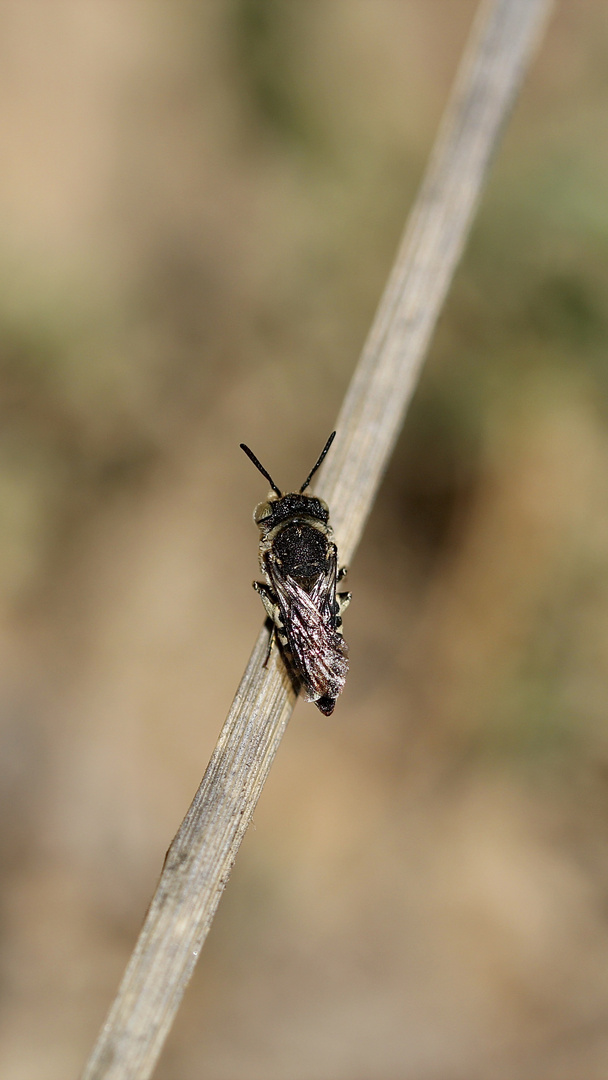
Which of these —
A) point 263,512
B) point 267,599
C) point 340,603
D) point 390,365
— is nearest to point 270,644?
point 267,599

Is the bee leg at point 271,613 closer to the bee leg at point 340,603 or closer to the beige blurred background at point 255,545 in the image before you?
the bee leg at point 340,603

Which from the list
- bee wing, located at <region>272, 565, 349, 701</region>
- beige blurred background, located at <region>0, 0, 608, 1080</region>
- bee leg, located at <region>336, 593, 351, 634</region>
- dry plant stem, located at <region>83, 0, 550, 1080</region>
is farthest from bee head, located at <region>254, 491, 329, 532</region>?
beige blurred background, located at <region>0, 0, 608, 1080</region>

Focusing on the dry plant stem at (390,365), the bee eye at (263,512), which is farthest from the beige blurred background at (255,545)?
the dry plant stem at (390,365)

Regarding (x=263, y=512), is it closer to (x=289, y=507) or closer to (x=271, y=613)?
(x=289, y=507)

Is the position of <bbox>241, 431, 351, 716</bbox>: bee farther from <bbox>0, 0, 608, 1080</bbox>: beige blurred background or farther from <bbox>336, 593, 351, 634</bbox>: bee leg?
<bbox>0, 0, 608, 1080</bbox>: beige blurred background

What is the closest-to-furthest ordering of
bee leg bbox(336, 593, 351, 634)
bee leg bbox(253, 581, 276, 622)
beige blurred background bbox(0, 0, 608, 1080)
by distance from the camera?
bee leg bbox(253, 581, 276, 622) < bee leg bbox(336, 593, 351, 634) < beige blurred background bbox(0, 0, 608, 1080)

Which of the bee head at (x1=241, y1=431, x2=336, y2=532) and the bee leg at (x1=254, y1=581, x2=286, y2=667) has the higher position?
the bee head at (x1=241, y1=431, x2=336, y2=532)

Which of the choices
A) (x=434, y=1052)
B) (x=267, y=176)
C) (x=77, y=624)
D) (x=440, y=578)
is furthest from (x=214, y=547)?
(x=434, y=1052)
